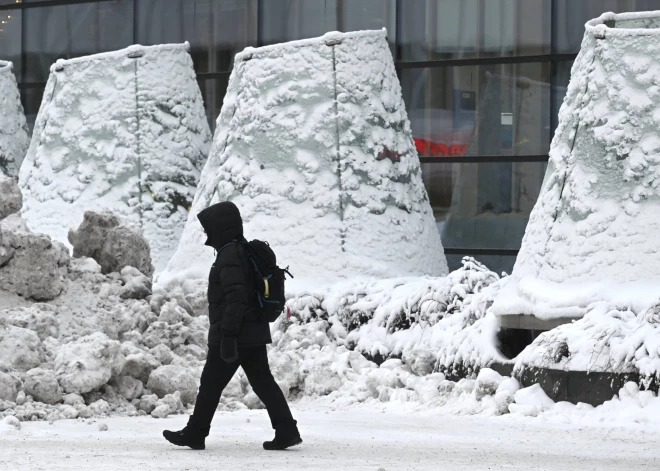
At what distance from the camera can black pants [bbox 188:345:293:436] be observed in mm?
7172

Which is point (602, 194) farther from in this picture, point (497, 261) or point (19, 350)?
point (497, 261)

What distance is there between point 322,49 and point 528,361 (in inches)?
184

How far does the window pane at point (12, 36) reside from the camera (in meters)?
20.6

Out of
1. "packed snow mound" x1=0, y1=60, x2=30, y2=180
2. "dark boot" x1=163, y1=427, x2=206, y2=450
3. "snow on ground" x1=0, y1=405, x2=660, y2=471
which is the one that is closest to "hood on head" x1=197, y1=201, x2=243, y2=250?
"dark boot" x1=163, y1=427, x2=206, y2=450

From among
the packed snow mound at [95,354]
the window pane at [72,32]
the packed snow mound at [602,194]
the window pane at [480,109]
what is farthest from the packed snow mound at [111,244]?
the window pane at [72,32]

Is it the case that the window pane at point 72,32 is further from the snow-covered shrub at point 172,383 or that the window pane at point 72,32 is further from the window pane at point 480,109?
the snow-covered shrub at point 172,383

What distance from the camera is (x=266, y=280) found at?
714 cm

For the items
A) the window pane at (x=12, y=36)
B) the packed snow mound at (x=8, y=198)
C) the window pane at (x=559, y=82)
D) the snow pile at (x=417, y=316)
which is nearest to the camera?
the snow pile at (x=417, y=316)

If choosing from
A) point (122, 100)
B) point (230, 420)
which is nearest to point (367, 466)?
point (230, 420)

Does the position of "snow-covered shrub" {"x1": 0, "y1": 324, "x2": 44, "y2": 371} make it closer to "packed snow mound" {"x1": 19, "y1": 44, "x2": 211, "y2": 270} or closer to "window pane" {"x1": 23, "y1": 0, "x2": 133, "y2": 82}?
"packed snow mound" {"x1": 19, "y1": 44, "x2": 211, "y2": 270}

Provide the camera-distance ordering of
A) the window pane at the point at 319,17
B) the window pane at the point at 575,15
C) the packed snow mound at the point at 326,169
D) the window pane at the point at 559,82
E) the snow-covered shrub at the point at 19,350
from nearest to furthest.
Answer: the snow-covered shrub at the point at 19,350 → the packed snow mound at the point at 326,169 → the window pane at the point at 575,15 → the window pane at the point at 559,82 → the window pane at the point at 319,17

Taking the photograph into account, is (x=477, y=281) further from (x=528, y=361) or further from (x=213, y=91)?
(x=213, y=91)

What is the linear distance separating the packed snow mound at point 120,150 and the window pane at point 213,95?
125 inches

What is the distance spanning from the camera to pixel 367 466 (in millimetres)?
6645
